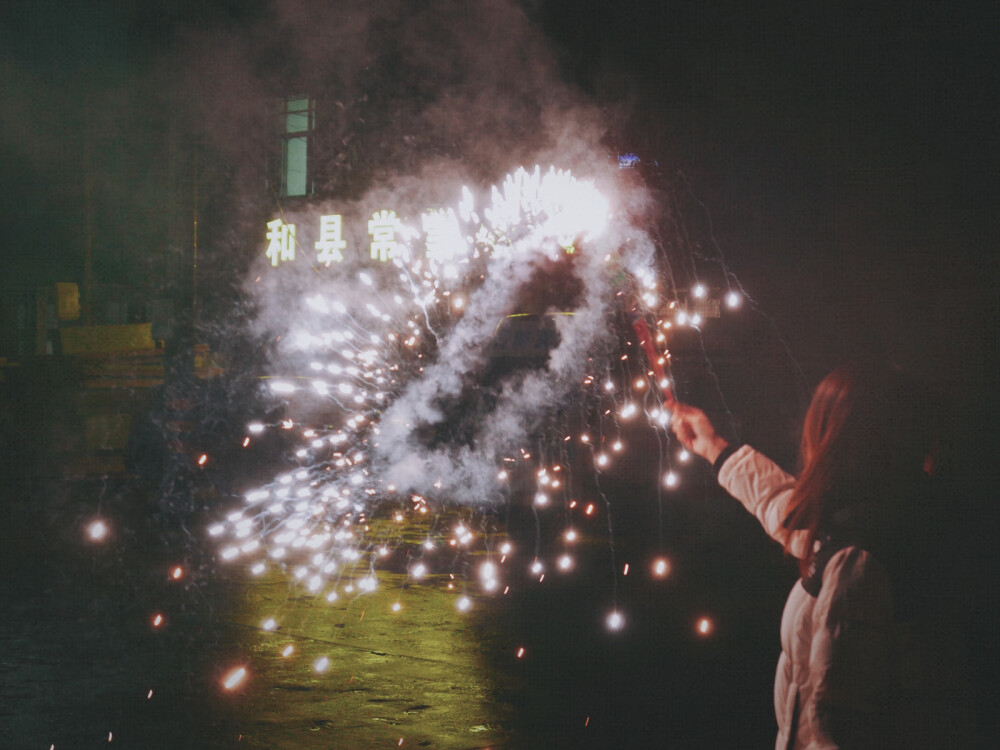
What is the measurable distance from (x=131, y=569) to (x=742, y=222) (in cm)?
912

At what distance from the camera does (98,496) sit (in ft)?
41.2

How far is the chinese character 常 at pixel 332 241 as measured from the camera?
1872 cm

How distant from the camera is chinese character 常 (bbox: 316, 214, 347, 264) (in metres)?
18.7

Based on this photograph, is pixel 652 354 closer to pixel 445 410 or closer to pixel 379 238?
pixel 445 410

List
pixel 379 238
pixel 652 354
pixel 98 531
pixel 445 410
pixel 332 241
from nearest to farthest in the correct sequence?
pixel 652 354 → pixel 445 410 → pixel 98 531 → pixel 379 238 → pixel 332 241

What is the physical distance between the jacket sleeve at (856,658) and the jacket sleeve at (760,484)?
404mm

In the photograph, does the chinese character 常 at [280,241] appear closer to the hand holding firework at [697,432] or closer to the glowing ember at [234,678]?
the glowing ember at [234,678]

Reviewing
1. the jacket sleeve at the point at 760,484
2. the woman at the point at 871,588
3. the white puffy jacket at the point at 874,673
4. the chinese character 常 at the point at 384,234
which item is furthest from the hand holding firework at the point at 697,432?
the chinese character 常 at the point at 384,234

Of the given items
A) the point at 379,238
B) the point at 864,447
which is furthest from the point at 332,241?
the point at 864,447

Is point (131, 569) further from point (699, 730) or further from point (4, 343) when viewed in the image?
point (4, 343)

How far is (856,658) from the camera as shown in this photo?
2.10m

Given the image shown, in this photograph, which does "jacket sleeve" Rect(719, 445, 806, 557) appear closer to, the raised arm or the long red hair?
the raised arm

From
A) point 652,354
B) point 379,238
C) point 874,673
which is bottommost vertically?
point 874,673

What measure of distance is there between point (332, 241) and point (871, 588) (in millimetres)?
17610
